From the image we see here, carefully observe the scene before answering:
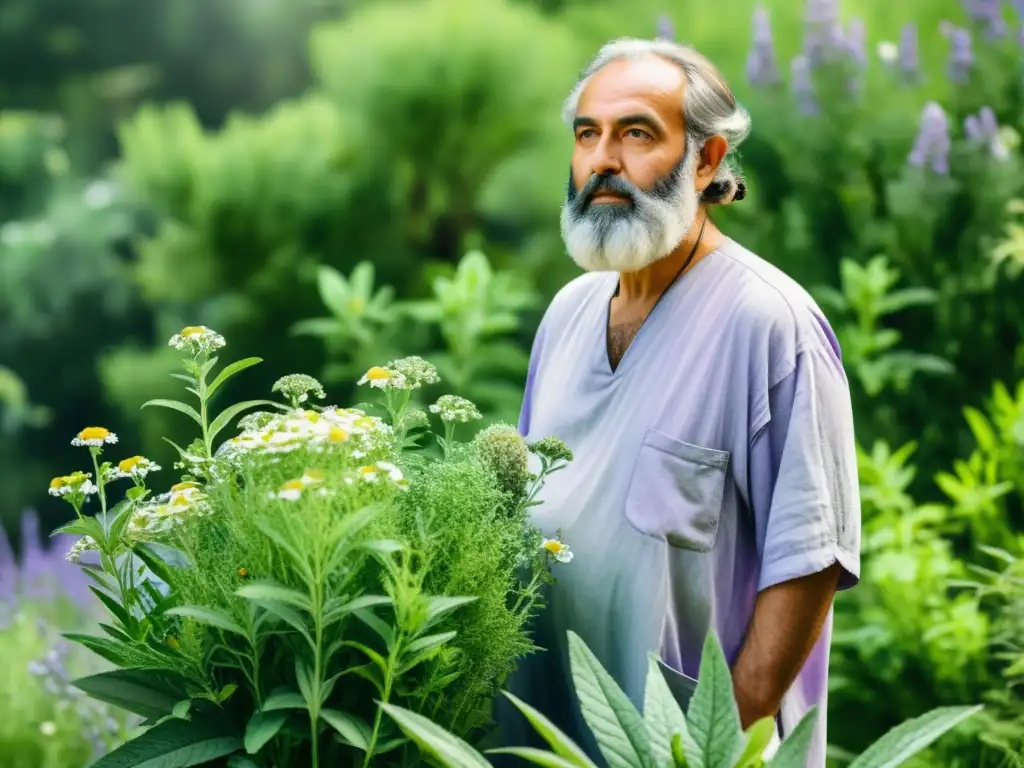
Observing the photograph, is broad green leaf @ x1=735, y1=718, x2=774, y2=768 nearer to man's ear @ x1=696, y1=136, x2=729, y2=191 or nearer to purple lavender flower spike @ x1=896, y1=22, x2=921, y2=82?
man's ear @ x1=696, y1=136, x2=729, y2=191

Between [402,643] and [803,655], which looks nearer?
[402,643]

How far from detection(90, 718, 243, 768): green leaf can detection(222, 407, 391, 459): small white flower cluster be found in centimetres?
32

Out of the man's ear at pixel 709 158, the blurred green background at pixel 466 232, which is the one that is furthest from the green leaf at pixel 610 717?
the blurred green background at pixel 466 232

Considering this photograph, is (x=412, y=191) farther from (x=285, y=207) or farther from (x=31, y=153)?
(x=31, y=153)

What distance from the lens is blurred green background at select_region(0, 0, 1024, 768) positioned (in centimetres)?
338

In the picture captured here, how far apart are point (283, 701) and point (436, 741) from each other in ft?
0.57

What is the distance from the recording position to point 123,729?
3.17m

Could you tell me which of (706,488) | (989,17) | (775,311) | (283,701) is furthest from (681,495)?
(989,17)

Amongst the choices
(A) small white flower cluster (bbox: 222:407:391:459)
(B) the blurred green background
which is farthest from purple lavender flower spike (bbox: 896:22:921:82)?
(A) small white flower cluster (bbox: 222:407:391:459)

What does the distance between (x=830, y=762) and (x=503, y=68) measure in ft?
8.60

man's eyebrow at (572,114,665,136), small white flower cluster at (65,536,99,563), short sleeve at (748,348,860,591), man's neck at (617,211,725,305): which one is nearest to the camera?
small white flower cluster at (65,536,99,563)

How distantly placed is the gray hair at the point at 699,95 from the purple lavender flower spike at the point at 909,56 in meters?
2.49

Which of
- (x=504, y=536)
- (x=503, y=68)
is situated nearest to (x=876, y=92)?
(x=503, y=68)

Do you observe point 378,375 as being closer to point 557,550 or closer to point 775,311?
point 557,550
